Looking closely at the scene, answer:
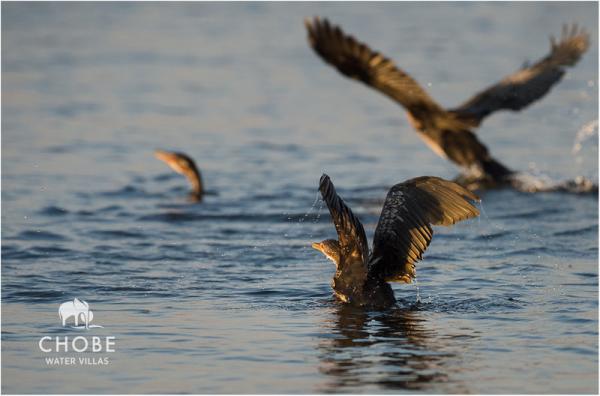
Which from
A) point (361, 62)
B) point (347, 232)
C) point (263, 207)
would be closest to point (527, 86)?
point (361, 62)

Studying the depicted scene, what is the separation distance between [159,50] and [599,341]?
15244mm

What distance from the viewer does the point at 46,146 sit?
15.8 meters

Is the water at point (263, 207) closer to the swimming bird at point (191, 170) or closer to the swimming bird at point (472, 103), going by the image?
the swimming bird at point (191, 170)

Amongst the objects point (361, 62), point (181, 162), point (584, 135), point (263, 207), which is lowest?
point (263, 207)

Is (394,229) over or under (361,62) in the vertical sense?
under

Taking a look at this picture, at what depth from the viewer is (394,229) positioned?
8352 mm

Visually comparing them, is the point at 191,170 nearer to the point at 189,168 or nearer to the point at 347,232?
the point at 189,168

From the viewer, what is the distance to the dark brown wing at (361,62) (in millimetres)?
11867

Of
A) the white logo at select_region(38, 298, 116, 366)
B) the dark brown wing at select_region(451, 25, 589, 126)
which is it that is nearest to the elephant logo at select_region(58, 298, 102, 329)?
the white logo at select_region(38, 298, 116, 366)

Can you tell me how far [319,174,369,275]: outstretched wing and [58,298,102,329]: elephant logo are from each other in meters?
1.77

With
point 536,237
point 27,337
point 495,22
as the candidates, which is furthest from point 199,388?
point 495,22

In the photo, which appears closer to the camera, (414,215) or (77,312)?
(414,215)

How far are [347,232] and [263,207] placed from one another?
175 inches

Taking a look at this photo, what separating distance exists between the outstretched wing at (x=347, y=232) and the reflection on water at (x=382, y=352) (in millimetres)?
336
